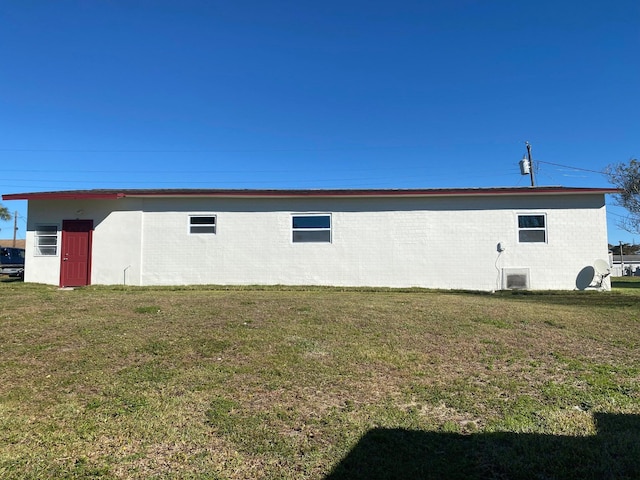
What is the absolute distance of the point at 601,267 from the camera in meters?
13.0

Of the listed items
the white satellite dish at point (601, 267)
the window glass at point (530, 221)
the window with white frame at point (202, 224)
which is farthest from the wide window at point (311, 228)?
the white satellite dish at point (601, 267)

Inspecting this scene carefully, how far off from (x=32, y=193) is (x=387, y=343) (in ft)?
41.0

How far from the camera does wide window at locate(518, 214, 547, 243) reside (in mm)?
13414

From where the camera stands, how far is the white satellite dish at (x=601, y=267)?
12914mm

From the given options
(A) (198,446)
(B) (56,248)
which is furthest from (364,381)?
(B) (56,248)

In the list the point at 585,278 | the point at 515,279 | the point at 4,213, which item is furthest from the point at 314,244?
the point at 4,213

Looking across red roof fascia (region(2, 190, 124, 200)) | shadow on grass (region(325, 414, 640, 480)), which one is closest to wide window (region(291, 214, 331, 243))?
red roof fascia (region(2, 190, 124, 200))

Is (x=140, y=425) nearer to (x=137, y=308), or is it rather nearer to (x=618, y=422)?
(x=618, y=422)

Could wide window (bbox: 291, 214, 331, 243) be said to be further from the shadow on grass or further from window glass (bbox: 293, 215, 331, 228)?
the shadow on grass

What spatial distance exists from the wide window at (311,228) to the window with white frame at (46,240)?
288 inches

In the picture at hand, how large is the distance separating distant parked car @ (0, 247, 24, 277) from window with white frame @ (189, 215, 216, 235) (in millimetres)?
6825

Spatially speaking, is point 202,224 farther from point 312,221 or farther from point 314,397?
point 314,397

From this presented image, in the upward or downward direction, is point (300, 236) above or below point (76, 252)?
above

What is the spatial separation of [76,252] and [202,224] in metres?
Answer: 3.91
